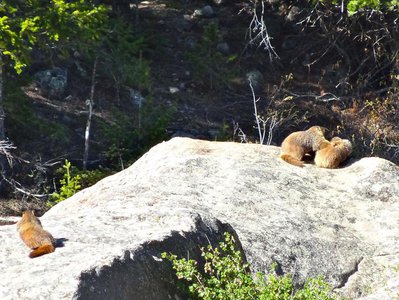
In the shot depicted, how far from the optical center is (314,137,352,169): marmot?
367 inches

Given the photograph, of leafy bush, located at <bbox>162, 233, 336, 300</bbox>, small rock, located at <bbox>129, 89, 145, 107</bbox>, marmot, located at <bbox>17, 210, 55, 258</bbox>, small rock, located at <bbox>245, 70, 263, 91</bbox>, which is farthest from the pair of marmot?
small rock, located at <bbox>245, 70, 263, 91</bbox>

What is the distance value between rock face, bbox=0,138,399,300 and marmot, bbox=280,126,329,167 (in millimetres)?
143

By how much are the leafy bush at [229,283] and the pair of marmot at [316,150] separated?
111 inches

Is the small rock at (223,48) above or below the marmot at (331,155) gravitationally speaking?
below

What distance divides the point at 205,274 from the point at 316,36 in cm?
1543

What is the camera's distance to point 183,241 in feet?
21.1

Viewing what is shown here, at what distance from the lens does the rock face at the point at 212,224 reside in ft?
18.5

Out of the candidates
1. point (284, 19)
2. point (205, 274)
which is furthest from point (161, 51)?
point (205, 274)

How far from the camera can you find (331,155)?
369 inches

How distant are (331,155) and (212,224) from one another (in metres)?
2.84

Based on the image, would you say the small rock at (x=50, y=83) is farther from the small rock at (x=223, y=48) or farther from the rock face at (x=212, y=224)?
the rock face at (x=212, y=224)

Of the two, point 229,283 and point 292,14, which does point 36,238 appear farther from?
point 292,14

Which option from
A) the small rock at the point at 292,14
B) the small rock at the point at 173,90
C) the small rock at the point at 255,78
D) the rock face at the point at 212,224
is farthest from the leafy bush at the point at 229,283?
the small rock at the point at 292,14

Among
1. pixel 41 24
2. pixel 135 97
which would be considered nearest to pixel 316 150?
pixel 41 24
